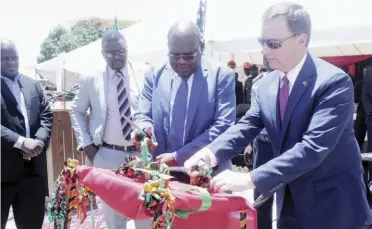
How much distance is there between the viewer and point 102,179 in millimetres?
2096

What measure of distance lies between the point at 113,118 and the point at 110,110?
8 centimetres

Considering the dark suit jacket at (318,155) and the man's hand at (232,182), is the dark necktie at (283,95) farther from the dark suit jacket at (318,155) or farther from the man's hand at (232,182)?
the man's hand at (232,182)

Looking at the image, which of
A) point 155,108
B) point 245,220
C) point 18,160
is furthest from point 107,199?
point 18,160

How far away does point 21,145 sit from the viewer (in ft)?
12.6

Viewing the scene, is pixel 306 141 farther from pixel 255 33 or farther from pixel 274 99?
pixel 255 33

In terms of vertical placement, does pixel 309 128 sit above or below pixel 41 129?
above

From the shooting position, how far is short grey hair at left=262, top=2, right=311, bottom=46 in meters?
2.28

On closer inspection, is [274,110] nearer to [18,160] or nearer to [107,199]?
[107,199]

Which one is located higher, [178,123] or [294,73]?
[294,73]

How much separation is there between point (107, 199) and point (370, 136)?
20.6ft

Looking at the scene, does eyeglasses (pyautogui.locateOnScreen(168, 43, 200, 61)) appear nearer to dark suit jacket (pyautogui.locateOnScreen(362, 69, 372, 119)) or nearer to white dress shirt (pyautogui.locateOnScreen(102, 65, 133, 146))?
white dress shirt (pyautogui.locateOnScreen(102, 65, 133, 146))

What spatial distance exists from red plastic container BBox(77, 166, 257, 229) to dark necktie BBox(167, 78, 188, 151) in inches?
30.9

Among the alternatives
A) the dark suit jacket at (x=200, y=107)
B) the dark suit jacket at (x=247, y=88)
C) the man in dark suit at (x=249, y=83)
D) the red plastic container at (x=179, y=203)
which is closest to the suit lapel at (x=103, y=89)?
the dark suit jacket at (x=200, y=107)

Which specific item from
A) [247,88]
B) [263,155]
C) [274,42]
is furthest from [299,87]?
[247,88]
